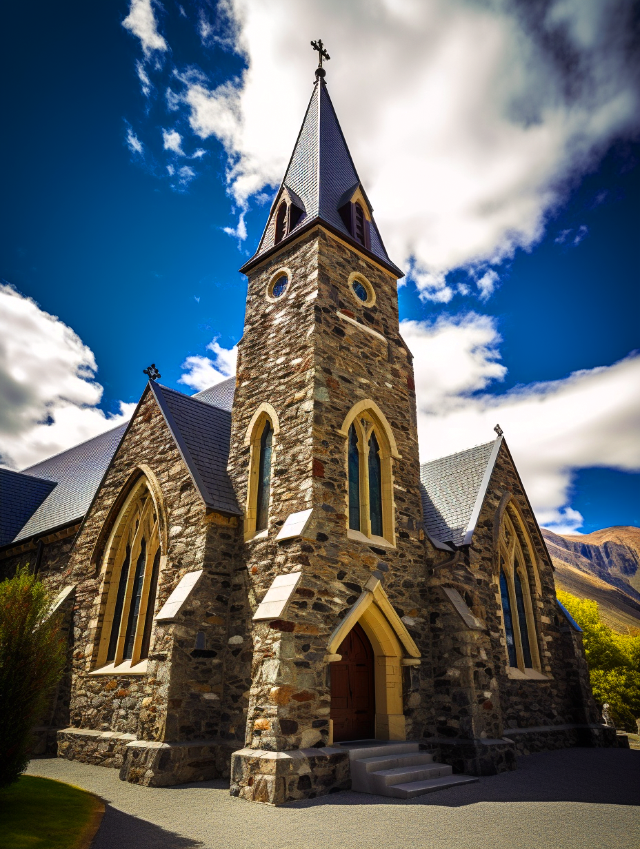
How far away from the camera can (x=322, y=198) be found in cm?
1477

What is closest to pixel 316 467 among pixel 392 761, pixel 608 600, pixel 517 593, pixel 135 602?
pixel 392 761

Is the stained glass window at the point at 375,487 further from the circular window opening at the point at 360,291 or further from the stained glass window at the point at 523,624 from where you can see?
the stained glass window at the point at 523,624

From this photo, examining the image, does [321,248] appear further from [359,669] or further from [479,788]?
[479,788]

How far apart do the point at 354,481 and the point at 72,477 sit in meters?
14.7

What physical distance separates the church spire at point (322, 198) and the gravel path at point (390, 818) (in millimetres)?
11745

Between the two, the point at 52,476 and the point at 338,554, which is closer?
the point at 338,554

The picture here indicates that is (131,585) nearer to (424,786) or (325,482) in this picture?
(325,482)

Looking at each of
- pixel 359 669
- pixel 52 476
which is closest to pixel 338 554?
pixel 359 669

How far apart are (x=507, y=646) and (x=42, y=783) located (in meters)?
10.6

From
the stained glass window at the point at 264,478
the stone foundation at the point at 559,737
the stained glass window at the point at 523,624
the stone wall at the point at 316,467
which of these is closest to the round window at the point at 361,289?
the stone wall at the point at 316,467

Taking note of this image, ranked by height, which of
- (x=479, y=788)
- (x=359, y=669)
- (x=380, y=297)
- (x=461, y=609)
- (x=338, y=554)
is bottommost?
(x=479, y=788)

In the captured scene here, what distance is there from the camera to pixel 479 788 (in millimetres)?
8984

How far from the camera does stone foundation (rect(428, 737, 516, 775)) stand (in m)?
10.2

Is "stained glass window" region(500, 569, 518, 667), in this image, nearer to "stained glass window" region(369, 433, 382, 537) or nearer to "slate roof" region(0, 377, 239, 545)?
"stained glass window" region(369, 433, 382, 537)
